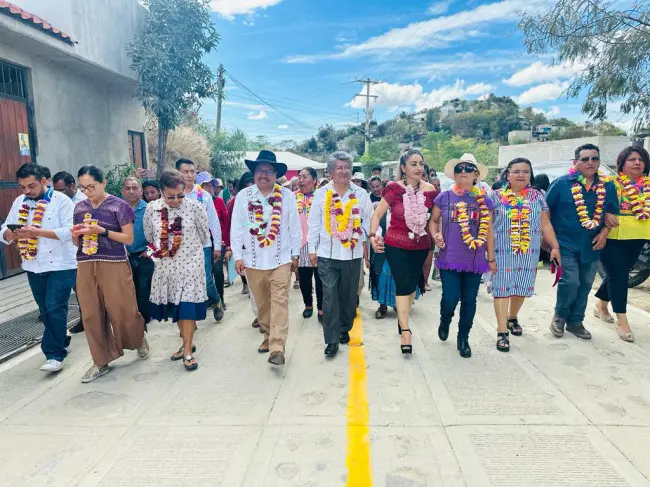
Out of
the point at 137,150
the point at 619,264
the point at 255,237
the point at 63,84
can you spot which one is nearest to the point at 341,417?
the point at 255,237

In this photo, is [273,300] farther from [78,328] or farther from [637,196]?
[637,196]

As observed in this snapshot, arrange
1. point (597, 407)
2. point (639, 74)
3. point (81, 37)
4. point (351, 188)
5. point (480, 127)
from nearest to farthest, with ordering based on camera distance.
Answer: point (597, 407) → point (351, 188) → point (639, 74) → point (81, 37) → point (480, 127)

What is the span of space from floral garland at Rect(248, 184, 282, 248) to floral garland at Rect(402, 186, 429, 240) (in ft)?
4.12

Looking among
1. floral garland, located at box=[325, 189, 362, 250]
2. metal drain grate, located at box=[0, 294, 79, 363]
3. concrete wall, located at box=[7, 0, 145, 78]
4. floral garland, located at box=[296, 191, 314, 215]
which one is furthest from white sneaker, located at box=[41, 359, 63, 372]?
concrete wall, located at box=[7, 0, 145, 78]

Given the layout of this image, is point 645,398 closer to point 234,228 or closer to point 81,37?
point 234,228

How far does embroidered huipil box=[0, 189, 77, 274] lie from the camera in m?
4.28

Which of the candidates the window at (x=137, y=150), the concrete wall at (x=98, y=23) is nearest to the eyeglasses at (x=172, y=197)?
the concrete wall at (x=98, y=23)

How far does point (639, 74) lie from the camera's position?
7840mm

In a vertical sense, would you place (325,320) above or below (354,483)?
above

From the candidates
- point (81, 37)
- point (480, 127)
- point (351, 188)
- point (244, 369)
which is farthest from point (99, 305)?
point (480, 127)

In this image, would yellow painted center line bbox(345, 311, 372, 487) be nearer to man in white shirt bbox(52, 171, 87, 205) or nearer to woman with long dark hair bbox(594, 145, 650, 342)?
woman with long dark hair bbox(594, 145, 650, 342)

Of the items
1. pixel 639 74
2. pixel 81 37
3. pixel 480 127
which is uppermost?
pixel 480 127

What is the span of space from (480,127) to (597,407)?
98.7 meters

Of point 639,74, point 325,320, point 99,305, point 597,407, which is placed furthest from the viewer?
point 639,74
